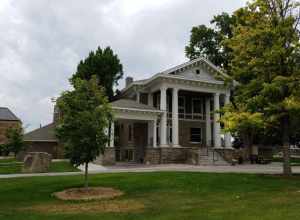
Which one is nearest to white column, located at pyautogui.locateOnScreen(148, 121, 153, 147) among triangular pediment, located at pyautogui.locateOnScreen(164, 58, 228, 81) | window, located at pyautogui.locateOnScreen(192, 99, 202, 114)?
triangular pediment, located at pyautogui.locateOnScreen(164, 58, 228, 81)

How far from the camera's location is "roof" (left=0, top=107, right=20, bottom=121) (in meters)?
65.0

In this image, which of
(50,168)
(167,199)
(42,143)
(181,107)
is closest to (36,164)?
(50,168)

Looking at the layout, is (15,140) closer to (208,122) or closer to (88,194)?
(208,122)

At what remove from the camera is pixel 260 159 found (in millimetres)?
32875

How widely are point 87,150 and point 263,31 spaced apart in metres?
11.3

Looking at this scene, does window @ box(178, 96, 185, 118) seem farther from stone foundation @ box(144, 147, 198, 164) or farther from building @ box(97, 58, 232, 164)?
stone foundation @ box(144, 147, 198, 164)

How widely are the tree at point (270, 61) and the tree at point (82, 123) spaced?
8.83 m

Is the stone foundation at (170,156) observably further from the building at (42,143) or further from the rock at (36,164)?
the building at (42,143)

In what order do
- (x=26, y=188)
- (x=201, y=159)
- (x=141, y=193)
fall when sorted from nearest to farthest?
1. (x=141, y=193)
2. (x=26, y=188)
3. (x=201, y=159)

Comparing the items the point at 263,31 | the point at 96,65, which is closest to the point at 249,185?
the point at 263,31

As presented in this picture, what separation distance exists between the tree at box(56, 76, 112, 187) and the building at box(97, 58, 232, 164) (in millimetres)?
13792

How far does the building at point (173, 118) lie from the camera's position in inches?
1155

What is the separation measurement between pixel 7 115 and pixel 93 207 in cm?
6111

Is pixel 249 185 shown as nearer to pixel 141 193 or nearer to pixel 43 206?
pixel 141 193
